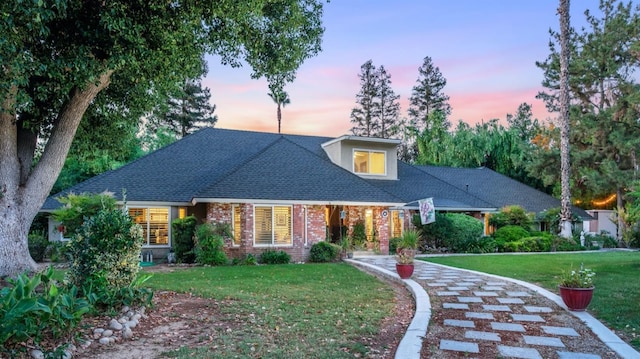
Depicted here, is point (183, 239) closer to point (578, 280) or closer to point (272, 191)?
point (272, 191)

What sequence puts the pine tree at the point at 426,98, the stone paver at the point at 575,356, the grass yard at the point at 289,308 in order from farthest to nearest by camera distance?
1. the pine tree at the point at 426,98
2. the grass yard at the point at 289,308
3. the stone paver at the point at 575,356

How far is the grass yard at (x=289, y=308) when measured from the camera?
5086 millimetres

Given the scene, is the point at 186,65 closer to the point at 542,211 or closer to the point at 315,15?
the point at 315,15

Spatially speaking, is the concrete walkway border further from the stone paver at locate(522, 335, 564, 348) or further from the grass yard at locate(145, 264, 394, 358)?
the stone paver at locate(522, 335, 564, 348)

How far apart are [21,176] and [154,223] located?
32.3 ft

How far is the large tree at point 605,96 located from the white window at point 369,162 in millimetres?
13122

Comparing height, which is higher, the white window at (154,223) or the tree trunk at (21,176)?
the tree trunk at (21,176)

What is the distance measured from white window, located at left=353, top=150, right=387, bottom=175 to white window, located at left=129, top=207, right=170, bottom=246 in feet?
30.8

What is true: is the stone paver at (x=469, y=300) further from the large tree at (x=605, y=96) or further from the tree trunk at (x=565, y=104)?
the large tree at (x=605, y=96)

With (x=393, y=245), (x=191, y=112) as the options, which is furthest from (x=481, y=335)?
(x=191, y=112)

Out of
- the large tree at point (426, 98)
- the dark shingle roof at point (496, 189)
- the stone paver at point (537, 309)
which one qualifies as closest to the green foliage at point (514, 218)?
the dark shingle roof at point (496, 189)

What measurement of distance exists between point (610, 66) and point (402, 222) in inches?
708

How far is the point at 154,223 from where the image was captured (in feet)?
57.3

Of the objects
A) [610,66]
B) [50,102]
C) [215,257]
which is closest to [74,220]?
[215,257]
